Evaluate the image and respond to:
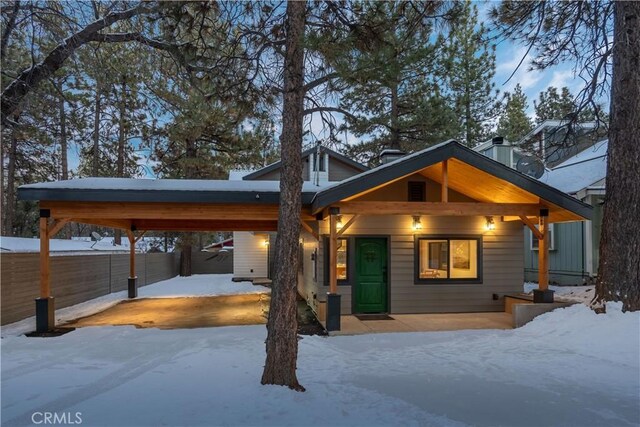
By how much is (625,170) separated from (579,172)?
7.32 m

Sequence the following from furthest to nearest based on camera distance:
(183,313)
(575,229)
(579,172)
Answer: (579,172) < (575,229) < (183,313)

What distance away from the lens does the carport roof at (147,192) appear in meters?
7.65

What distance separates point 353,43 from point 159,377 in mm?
4684

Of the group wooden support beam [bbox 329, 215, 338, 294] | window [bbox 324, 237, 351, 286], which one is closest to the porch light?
window [bbox 324, 237, 351, 286]

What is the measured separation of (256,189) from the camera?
27.5ft

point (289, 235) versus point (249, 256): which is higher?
point (289, 235)

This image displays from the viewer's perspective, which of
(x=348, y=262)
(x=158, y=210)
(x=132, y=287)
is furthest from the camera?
(x=132, y=287)

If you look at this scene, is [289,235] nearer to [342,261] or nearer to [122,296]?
[342,261]

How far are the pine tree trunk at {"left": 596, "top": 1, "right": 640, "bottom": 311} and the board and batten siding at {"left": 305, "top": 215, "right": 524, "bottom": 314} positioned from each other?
9.05 ft

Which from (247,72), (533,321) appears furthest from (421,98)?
(247,72)

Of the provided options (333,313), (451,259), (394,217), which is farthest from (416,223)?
(333,313)

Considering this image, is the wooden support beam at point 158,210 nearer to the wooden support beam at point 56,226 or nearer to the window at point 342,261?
the wooden support beam at point 56,226

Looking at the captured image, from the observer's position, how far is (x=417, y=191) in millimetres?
9383

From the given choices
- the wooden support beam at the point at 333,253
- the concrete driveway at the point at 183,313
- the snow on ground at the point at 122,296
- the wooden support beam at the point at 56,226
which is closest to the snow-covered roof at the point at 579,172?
the wooden support beam at the point at 333,253
